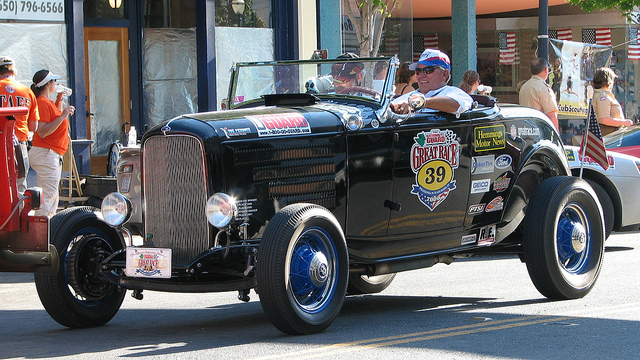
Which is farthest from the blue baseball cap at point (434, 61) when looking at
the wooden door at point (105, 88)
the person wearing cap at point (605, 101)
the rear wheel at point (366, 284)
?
the wooden door at point (105, 88)

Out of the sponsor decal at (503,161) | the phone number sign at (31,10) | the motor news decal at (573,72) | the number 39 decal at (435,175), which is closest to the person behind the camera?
the number 39 decal at (435,175)

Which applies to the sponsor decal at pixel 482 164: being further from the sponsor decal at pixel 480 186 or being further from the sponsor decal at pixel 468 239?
the sponsor decal at pixel 468 239

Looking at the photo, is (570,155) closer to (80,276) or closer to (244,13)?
(80,276)

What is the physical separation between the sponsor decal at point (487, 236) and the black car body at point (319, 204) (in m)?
0.02

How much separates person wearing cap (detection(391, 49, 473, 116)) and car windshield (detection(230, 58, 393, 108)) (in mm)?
244

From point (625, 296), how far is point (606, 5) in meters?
11.9

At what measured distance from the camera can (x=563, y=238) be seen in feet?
23.9

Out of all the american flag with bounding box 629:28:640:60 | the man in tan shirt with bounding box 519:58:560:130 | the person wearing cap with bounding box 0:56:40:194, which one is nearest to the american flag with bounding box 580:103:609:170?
the man in tan shirt with bounding box 519:58:560:130

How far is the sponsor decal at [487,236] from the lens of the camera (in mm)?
7254

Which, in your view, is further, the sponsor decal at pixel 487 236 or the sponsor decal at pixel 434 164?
the sponsor decal at pixel 487 236

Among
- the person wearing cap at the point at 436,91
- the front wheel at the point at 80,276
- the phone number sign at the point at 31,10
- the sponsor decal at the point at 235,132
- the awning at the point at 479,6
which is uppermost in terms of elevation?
A: the awning at the point at 479,6

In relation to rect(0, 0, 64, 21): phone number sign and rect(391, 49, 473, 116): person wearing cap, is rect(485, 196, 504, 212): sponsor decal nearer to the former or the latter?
rect(391, 49, 473, 116): person wearing cap

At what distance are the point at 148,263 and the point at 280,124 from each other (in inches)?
47.9

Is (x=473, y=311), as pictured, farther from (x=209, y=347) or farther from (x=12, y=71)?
(x=12, y=71)
